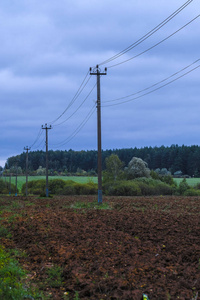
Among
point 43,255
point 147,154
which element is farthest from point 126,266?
point 147,154

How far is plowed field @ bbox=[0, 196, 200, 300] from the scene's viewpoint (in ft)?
28.1

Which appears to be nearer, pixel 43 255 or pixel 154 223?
pixel 43 255

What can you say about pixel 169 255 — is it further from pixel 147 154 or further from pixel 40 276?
pixel 147 154

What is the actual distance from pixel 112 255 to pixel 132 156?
134 metres

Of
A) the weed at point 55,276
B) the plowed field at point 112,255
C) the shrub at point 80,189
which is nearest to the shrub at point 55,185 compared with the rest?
the shrub at point 80,189

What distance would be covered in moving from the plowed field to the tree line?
251 ft

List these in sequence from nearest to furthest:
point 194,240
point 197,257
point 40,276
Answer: point 40,276 < point 197,257 < point 194,240

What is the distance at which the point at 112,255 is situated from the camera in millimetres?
11391

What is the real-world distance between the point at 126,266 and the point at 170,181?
2622 inches

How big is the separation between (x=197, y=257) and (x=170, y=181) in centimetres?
6530

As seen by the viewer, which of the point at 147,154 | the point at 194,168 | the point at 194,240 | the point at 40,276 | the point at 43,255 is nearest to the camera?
the point at 40,276

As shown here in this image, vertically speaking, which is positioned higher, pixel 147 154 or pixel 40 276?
pixel 147 154

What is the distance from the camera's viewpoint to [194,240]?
13344 mm

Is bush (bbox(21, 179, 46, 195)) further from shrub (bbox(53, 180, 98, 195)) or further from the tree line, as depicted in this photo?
shrub (bbox(53, 180, 98, 195))
